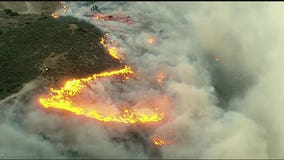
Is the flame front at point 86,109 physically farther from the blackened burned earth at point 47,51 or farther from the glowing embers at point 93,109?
the blackened burned earth at point 47,51

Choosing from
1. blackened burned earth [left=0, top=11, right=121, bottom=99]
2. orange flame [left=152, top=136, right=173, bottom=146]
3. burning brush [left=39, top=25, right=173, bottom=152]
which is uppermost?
blackened burned earth [left=0, top=11, right=121, bottom=99]

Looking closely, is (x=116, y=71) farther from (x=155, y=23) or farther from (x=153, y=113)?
(x=155, y=23)

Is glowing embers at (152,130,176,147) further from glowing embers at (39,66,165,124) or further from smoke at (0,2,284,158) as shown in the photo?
glowing embers at (39,66,165,124)

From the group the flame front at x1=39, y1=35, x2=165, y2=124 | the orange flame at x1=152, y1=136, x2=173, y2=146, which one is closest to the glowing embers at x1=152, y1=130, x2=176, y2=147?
the orange flame at x1=152, y1=136, x2=173, y2=146

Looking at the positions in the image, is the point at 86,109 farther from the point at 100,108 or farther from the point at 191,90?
the point at 191,90

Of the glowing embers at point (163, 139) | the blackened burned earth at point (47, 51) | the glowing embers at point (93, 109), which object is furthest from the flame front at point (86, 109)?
the glowing embers at point (163, 139)

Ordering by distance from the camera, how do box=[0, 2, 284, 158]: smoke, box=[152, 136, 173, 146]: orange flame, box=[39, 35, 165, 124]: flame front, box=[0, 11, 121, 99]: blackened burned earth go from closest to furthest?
1. box=[0, 2, 284, 158]: smoke
2. box=[152, 136, 173, 146]: orange flame
3. box=[39, 35, 165, 124]: flame front
4. box=[0, 11, 121, 99]: blackened burned earth
